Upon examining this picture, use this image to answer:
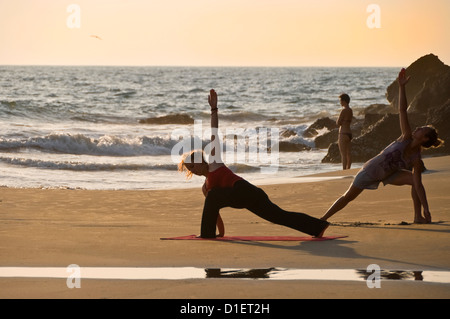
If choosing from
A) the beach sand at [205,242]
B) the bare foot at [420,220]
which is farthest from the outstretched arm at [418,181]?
the beach sand at [205,242]

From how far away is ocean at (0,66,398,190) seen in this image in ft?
66.7

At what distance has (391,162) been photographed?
9.45 meters

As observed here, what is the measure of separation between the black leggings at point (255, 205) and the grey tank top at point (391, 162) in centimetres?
103

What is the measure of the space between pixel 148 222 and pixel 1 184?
6.91 m

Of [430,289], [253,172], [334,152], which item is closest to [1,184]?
[253,172]

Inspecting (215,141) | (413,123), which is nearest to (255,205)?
(215,141)

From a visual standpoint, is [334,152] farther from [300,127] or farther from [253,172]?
[300,127]

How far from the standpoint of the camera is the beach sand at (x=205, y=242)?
255 inches

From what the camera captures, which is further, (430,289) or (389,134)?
(389,134)

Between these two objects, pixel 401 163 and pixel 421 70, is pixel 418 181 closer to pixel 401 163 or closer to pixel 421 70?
pixel 401 163

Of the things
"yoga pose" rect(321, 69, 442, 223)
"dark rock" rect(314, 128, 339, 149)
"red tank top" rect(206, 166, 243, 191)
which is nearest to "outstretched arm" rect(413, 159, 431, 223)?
"yoga pose" rect(321, 69, 442, 223)

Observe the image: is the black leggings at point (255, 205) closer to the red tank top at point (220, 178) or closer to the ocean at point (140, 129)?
the red tank top at point (220, 178)

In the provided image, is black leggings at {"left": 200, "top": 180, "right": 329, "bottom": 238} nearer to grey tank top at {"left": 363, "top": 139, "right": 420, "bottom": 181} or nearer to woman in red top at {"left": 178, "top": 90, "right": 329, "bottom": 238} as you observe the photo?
woman in red top at {"left": 178, "top": 90, "right": 329, "bottom": 238}
